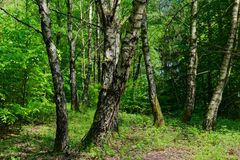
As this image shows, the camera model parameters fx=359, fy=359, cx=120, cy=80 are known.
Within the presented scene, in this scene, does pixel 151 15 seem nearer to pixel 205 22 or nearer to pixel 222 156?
pixel 205 22

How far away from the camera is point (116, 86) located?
8836mm

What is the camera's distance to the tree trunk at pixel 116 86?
27.9ft

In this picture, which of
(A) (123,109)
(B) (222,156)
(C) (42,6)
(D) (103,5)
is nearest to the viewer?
(D) (103,5)

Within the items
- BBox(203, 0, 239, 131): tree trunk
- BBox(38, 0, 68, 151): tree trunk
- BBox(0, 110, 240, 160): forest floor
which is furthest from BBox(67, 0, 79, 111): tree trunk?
BBox(38, 0, 68, 151): tree trunk

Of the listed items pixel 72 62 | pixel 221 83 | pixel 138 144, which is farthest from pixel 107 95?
pixel 72 62

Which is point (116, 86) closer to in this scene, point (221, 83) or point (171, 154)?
point (171, 154)

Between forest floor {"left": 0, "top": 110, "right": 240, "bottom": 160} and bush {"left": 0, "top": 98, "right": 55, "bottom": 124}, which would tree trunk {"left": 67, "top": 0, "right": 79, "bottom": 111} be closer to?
bush {"left": 0, "top": 98, "right": 55, "bottom": 124}

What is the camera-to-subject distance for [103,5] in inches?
364

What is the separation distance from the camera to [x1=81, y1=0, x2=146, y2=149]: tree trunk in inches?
335

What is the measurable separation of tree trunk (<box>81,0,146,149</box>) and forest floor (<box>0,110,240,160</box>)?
41 cm

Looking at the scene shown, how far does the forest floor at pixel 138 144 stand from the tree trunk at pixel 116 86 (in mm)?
413

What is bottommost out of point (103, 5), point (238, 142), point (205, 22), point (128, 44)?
point (238, 142)

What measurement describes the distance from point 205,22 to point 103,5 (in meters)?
20.0

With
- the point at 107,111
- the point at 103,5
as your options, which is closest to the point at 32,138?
the point at 107,111
